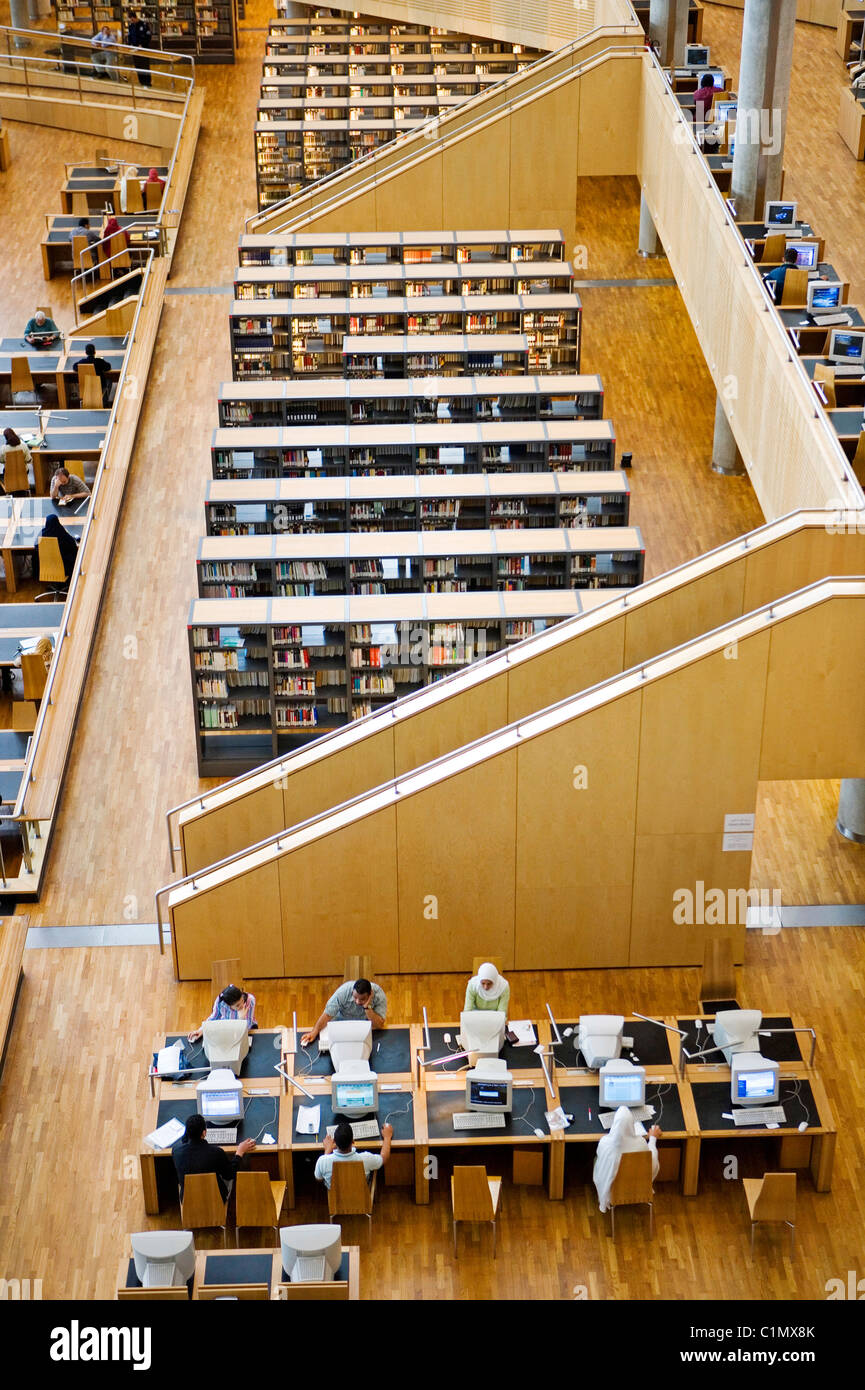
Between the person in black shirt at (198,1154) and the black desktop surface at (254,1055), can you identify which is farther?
the black desktop surface at (254,1055)

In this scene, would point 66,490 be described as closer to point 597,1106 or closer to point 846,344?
point 846,344

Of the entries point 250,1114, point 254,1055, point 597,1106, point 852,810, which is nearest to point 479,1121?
point 597,1106

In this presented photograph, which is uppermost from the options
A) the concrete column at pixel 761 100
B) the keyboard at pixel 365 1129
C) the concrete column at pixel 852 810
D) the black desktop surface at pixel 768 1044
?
the concrete column at pixel 761 100

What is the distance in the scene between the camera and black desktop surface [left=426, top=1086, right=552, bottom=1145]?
975 cm

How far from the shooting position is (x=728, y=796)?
11219 mm

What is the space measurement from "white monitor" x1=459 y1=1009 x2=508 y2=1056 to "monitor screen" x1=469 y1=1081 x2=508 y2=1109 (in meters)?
0.44

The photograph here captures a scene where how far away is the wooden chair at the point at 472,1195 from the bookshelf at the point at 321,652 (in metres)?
4.92

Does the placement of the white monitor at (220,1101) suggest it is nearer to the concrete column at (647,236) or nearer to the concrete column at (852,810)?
the concrete column at (852,810)

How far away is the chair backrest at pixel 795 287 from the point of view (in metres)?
14.7

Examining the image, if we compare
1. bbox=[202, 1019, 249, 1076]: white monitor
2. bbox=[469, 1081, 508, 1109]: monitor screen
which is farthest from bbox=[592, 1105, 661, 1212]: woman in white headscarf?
bbox=[202, 1019, 249, 1076]: white monitor

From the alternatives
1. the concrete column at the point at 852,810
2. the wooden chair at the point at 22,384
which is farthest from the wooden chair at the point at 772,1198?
the wooden chair at the point at 22,384

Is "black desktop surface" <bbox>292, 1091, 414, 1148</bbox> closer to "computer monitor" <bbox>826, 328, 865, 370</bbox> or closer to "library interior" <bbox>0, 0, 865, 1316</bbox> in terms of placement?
"library interior" <bbox>0, 0, 865, 1316</bbox>

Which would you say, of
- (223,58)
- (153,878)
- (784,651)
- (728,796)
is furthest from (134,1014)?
(223,58)

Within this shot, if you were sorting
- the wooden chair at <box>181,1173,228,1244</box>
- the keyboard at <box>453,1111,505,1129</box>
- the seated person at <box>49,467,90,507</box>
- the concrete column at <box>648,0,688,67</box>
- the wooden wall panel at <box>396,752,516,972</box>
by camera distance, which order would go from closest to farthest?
1. the wooden chair at <box>181,1173,228,1244</box>
2. the keyboard at <box>453,1111,505,1129</box>
3. the wooden wall panel at <box>396,752,516,972</box>
4. the seated person at <box>49,467,90,507</box>
5. the concrete column at <box>648,0,688,67</box>
